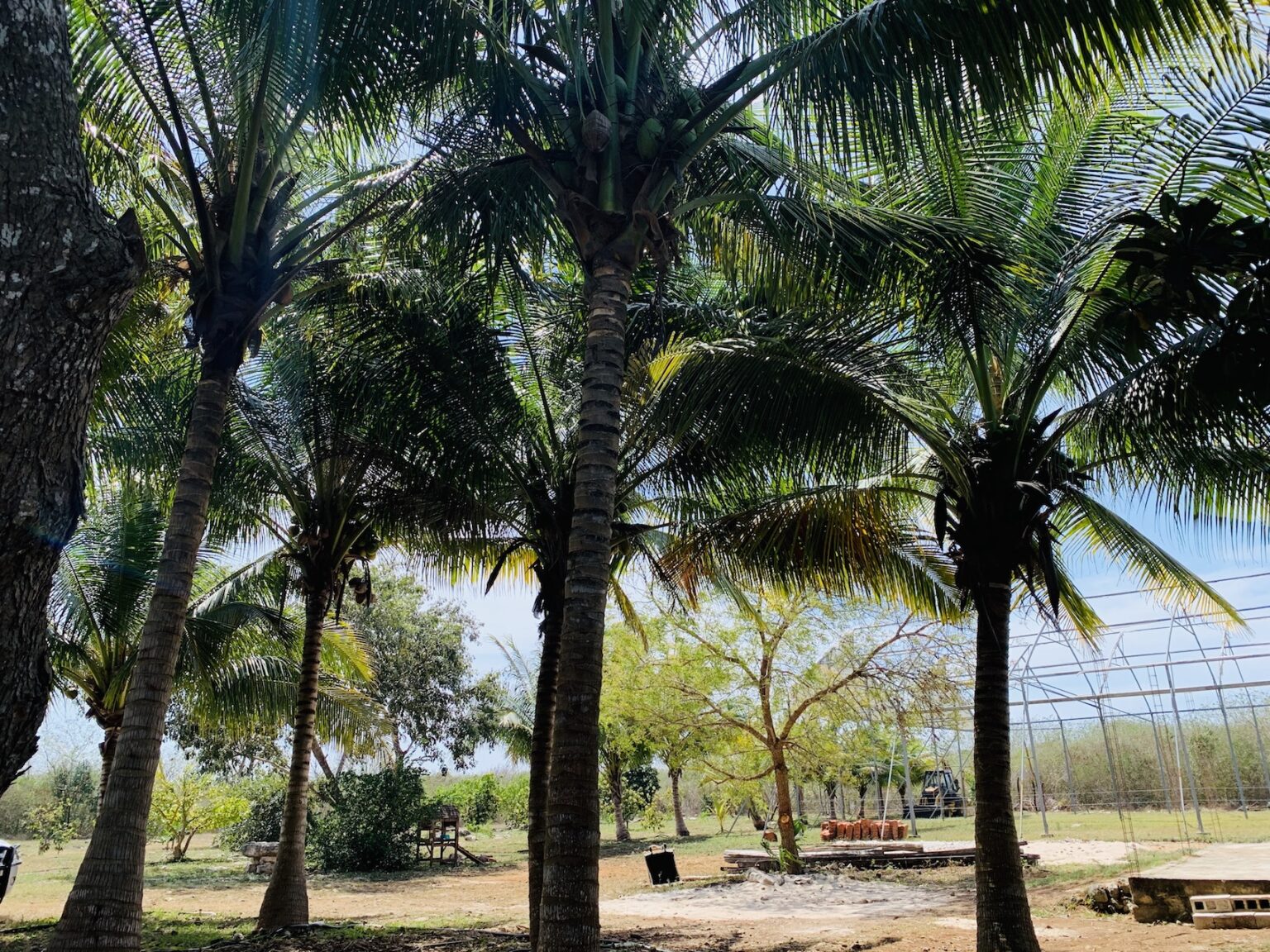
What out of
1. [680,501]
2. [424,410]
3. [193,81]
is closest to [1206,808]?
[680,501]

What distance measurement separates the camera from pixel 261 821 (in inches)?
1084

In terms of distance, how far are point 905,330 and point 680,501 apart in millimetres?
3309

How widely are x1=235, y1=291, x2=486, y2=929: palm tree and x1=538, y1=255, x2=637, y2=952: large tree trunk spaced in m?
3.90

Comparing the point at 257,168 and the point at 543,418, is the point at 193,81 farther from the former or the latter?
the point at 543,418

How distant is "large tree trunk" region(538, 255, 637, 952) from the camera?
204 inches

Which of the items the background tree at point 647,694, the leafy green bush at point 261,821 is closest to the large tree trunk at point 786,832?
the background tree at point 647,694

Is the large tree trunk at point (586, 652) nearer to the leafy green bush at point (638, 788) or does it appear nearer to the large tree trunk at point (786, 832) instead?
the large tree trunk at point (786, 832)

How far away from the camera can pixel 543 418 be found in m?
11.2

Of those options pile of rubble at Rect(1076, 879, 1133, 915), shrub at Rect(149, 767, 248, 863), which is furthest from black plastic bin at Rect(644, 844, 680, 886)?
shrub at Rect(149, 767, 248, 863)

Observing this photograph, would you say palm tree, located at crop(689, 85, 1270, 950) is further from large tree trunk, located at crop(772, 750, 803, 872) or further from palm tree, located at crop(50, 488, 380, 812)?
large tree trunk, located at crop(772, 750, 803, 872)

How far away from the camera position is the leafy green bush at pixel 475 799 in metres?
36.8

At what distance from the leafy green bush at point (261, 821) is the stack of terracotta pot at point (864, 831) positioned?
580 inches

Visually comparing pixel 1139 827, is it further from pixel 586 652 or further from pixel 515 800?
pixel 515 800

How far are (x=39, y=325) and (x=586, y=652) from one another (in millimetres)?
4071
